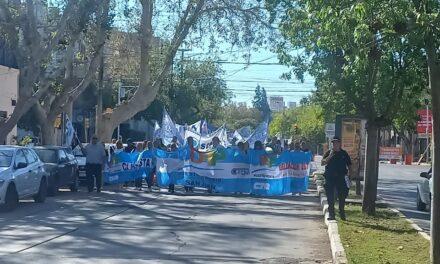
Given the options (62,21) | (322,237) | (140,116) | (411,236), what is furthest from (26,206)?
(140,116)

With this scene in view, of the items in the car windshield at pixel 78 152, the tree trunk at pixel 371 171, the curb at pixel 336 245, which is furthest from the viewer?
the car windshield at pixel 78 152

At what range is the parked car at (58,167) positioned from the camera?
865 inches

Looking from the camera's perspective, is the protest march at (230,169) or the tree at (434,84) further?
the protest march at (230,169)

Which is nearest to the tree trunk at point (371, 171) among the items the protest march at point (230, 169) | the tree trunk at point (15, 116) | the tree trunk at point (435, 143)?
the protest march at point (230, 169)

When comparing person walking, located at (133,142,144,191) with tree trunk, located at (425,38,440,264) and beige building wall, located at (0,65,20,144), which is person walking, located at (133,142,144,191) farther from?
tree trunk, located at (425,38,440,264)

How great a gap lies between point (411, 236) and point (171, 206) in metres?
7.56

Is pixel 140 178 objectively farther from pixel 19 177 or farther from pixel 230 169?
pixel 19 177

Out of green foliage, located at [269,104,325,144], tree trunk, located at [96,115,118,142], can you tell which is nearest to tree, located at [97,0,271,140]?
tree trunk, located at [96,115,118,142]

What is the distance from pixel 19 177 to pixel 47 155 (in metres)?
5.05

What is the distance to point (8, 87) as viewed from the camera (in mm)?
35562

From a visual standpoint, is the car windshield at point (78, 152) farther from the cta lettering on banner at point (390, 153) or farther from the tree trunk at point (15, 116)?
the cta lettering on banner at point (390, 153)

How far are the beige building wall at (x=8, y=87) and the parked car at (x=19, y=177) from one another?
15628 millimetres

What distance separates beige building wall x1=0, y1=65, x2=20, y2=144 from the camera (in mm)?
34594

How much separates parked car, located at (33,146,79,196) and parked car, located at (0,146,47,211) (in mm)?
1704
